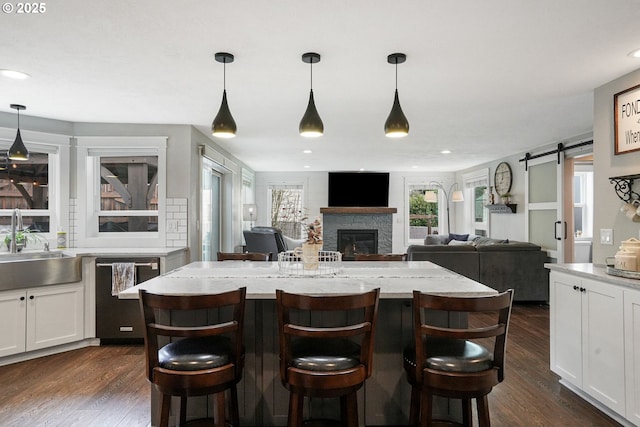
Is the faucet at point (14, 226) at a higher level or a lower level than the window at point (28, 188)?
lower

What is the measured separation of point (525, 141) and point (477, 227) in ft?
10.2

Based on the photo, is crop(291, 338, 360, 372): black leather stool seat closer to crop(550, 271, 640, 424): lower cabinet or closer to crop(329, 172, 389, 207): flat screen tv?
crop(550, 271, 640, 424): lower cabinet

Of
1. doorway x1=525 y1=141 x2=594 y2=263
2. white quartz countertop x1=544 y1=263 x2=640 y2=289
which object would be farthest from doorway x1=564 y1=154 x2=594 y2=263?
white quartz countertop x1=544 y1=263 x2=640 y2=289

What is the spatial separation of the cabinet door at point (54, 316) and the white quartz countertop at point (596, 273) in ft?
13.5

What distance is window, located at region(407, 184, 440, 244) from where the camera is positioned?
31.1 feet

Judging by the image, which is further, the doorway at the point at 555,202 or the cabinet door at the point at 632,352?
A: the doorway at the point at 555,202

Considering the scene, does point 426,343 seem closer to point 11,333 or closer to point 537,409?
point 537,409

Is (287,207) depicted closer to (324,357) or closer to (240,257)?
(240,257)

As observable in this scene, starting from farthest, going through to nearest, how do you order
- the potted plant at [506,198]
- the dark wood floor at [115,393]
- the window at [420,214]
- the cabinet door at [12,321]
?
the window at [420,214]
the potted plant at [506,198]
the cabinet door at [12,321]
the dark wood floor at [115,393]

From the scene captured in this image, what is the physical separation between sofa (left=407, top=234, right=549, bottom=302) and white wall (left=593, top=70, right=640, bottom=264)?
213 cm

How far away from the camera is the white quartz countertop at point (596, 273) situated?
2.15 meters

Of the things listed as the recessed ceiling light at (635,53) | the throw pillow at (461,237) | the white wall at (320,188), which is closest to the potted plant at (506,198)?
the throw pillow at (461,237)

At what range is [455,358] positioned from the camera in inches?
66.8

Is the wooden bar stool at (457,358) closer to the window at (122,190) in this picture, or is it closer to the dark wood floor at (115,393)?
the dark wood floor at (115,393)
